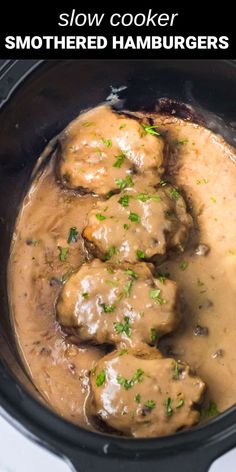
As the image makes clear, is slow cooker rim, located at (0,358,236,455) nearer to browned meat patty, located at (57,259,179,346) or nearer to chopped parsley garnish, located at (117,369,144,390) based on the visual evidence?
chopped parsley garnish, located at (117,369,144,390)

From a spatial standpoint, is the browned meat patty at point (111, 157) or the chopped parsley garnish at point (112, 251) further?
the browned meat patty at point (111, 157)

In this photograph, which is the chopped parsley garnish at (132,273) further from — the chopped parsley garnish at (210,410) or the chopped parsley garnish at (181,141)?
the chopped parsley garnish at (181,141)

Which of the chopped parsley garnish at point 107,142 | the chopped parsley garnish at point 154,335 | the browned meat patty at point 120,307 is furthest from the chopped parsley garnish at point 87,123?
the chopped parsley garnish at point 154,335

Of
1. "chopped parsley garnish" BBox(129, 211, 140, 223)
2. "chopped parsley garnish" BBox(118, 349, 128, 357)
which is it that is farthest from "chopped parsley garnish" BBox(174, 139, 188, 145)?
"chopped parsley garnish" BBox(118, 349, 128, 357)

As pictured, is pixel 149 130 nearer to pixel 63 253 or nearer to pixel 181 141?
pixel 181 141
